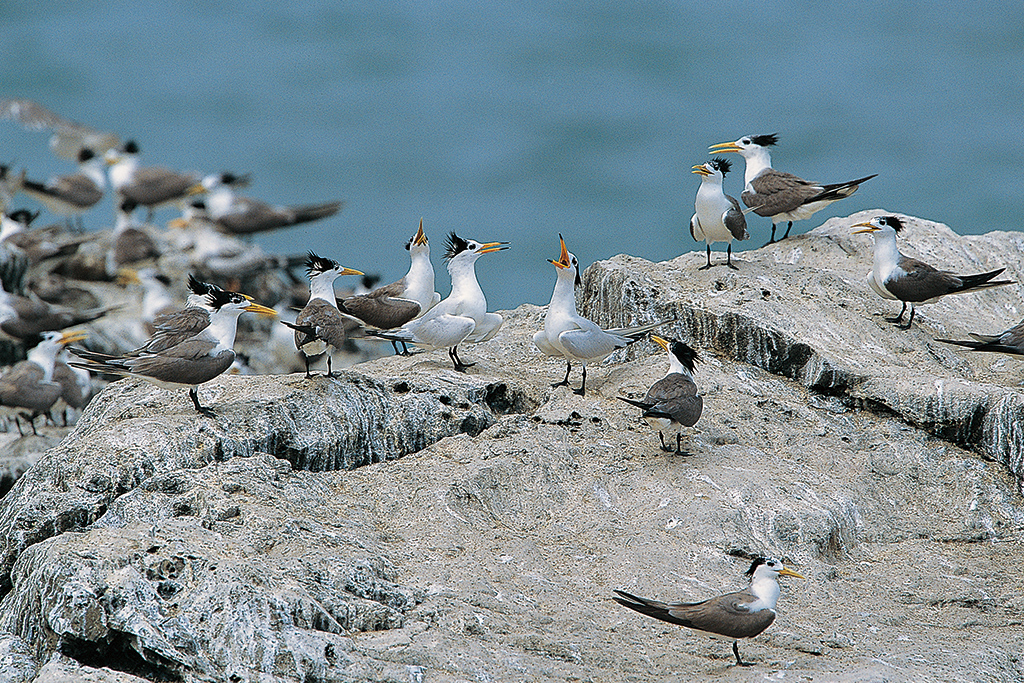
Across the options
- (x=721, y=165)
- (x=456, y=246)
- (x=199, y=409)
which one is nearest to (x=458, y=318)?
(x=456, y=246)

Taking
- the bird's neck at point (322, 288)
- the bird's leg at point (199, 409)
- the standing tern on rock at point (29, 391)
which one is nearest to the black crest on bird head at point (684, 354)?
the bird's neck at point (322, 288)

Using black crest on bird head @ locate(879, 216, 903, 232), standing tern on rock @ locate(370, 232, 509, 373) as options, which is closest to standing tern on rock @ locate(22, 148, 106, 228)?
standing tern on rock @ locate(370, 232, 509, 373)

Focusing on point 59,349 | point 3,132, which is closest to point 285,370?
point 59,349

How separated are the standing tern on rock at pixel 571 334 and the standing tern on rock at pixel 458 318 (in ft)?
2.29

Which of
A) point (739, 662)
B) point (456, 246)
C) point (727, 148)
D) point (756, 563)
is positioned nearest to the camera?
point (739, 662)

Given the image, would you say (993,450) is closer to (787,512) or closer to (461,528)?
(787,512)

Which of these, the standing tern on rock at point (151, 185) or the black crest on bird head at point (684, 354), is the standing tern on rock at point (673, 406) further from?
the standing tern on rock at point (151, 185)

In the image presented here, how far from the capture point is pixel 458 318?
9.05 metres

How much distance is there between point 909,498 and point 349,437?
383 centimetres

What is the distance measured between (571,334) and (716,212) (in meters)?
2.59

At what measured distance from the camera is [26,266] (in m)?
16.3

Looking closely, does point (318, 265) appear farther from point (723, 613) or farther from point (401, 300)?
point (723, 613)

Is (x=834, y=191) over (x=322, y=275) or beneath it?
over

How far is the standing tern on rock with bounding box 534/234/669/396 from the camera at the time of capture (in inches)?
332
